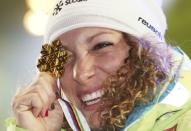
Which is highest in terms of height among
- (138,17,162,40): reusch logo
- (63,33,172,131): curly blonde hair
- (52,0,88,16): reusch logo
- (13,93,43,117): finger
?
(52,0,88,16): reusch logo

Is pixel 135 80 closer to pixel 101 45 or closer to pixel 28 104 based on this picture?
pixel 101 45

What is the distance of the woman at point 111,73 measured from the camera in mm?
639

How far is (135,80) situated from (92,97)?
75mm

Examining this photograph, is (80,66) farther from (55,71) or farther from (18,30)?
(18,30)

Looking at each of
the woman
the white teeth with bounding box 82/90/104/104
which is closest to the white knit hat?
the woman

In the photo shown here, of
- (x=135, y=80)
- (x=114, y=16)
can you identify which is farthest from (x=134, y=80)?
(x=114, y=16)

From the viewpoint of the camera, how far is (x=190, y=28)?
3.52 feet

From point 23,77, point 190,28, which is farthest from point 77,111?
point 190,28

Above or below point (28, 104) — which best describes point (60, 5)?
above

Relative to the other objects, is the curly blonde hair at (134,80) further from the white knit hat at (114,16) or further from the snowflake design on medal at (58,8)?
the snowflake design on medal at (58,8)

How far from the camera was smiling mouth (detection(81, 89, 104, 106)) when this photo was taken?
67 cm

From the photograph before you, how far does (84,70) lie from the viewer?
67cm

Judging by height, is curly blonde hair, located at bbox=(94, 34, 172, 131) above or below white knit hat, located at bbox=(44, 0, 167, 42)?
below

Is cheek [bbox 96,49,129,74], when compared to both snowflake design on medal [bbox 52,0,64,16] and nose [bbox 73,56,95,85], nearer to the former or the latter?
nose [bbox 73,56,95,85]
